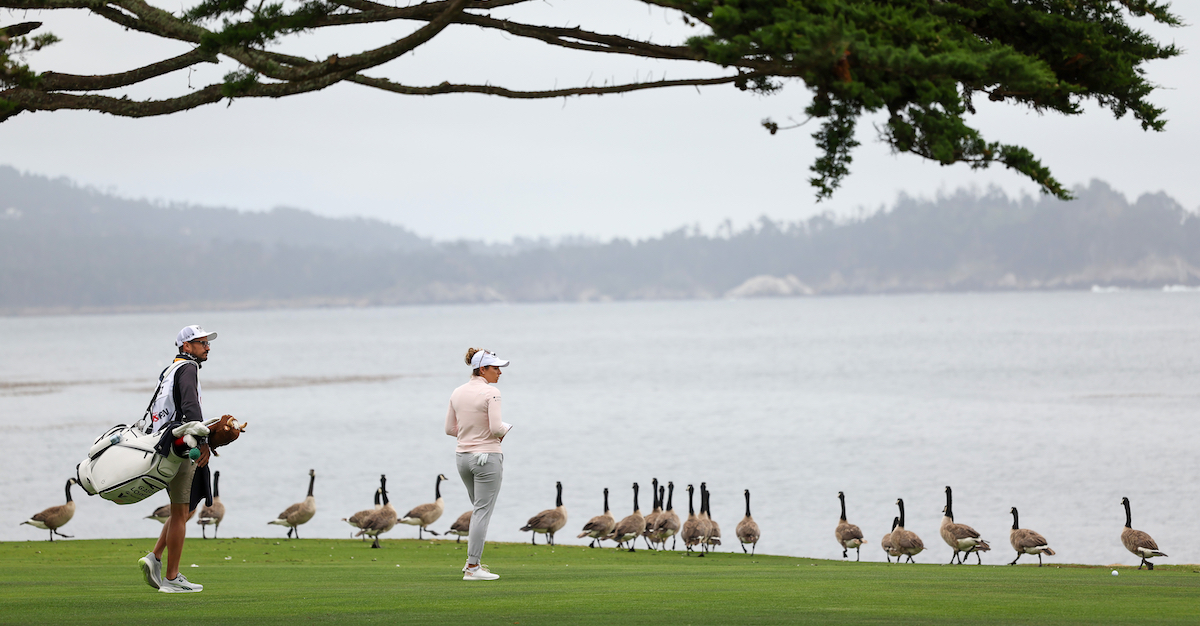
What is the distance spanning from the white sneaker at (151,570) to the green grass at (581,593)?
11 cm

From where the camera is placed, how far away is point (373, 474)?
33375 mm

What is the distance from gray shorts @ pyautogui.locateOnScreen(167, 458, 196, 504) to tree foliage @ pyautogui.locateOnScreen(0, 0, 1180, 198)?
2.47 meters

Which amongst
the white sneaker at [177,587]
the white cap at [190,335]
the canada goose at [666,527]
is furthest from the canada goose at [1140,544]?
the white cap at [190,335]

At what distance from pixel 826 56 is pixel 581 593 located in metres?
4.98

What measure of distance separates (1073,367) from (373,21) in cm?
7709

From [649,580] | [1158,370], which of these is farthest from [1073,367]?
[649,580]

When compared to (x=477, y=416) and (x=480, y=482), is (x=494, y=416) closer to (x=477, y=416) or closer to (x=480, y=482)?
(x=477, y=416)

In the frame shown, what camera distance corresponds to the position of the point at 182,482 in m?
8.04

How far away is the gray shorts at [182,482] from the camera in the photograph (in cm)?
799

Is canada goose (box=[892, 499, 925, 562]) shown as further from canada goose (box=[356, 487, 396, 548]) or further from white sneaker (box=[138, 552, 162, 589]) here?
white sneaker (box=[138, 552, 162, 589])

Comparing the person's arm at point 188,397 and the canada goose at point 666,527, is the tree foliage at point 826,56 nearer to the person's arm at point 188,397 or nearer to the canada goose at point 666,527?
the person's arm at point 188,397

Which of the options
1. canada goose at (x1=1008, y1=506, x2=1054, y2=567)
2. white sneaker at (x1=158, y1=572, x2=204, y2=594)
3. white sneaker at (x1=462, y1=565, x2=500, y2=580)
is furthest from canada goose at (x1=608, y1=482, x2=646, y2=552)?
white sneaker at (x1=158, y1=572, x2=204, y2=594)

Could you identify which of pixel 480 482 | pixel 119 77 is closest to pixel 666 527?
pixel 480 482

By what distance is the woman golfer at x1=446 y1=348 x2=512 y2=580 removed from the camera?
928cm
